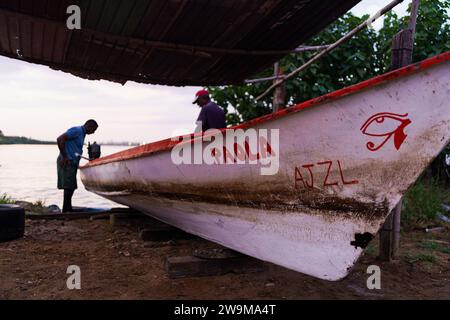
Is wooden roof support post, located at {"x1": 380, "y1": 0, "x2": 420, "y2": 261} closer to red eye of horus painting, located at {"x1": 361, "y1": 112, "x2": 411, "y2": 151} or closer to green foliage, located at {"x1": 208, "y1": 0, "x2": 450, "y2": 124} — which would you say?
red eye of horus painting, located at {"x1": 361, "y1": 112, "x2": 411, "y2": 151}

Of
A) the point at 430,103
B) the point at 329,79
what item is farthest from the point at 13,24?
the point at 329,79

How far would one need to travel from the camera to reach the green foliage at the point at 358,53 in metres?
7.36

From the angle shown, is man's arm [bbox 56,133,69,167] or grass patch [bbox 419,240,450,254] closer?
grass patch [bbox 419,240,450,254]

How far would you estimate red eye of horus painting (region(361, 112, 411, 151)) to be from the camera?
2.12m

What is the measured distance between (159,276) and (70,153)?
154 inches

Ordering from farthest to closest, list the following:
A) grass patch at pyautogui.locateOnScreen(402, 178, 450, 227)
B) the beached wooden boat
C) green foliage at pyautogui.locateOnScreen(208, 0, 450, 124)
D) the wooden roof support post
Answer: green foliage at pyautogui.locateOnScreen(208, 0, 450, 124) < grass patch at pyautogui.locateOnScreen(402, 178, 450, 227) < the wooden roof support post < the beached wooden boat

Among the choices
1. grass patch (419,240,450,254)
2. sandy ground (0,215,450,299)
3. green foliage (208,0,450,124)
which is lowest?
sandy ground (0,215,450,299)

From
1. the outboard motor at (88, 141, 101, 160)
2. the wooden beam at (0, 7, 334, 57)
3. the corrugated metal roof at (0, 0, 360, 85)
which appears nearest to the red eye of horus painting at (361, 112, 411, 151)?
the corrugated metal roof at (0, 0, 360, 85)

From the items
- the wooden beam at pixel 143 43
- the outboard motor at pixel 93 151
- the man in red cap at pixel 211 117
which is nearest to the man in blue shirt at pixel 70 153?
the outboard motor at pixel 93 151

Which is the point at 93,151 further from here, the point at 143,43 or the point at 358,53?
the point at 358,53

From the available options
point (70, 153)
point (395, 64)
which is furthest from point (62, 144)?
point (395, 64)

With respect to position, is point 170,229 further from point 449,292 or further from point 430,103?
point 430,103

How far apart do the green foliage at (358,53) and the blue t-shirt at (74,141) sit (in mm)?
3579

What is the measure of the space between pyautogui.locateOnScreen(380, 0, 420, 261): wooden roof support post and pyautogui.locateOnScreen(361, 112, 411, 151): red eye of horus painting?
2024mm
